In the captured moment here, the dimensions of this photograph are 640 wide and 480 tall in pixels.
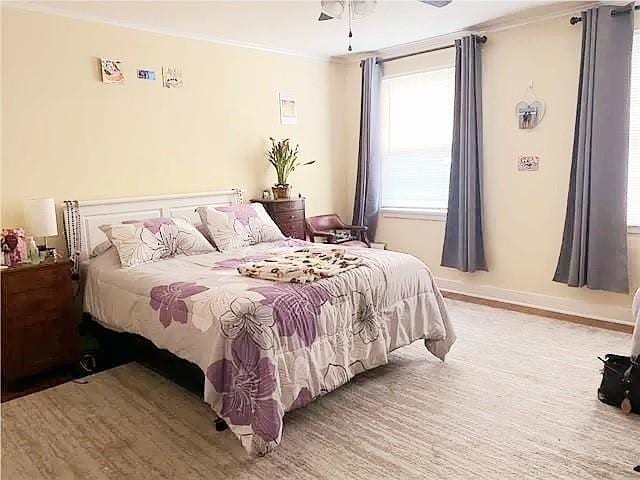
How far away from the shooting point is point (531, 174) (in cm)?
443

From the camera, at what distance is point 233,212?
162 inches

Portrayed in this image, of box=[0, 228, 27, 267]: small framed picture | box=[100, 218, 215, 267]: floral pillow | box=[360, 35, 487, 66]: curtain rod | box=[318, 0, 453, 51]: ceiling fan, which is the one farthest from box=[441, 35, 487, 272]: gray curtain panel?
box=[0, 228, 27, 267]: small framed picture

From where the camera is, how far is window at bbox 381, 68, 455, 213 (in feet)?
16.5

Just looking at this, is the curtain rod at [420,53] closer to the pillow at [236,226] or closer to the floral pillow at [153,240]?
the pillow at [236,226]

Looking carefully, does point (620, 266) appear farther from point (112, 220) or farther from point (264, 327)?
point (112, 220)

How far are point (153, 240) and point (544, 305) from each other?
3.36 m

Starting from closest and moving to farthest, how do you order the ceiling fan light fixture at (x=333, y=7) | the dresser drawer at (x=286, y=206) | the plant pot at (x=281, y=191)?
the ceiling fan light fixture at (x=333, y=7)
the dresser drawer at (x=286, y=206)
the plant pot at (x=281, y=191)

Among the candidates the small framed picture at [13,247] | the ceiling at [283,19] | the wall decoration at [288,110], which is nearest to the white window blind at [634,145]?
the ceiling at [283,19]

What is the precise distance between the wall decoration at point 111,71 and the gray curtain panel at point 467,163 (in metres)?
2.97

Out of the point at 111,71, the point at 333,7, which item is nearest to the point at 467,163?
the point at 333,7

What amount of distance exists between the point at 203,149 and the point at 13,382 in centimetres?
240

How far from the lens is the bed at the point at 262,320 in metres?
2.33

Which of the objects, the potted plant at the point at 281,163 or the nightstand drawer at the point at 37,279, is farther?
the potted plant at the point at 281,163

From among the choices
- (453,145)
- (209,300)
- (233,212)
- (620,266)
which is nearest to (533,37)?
(453,145)
